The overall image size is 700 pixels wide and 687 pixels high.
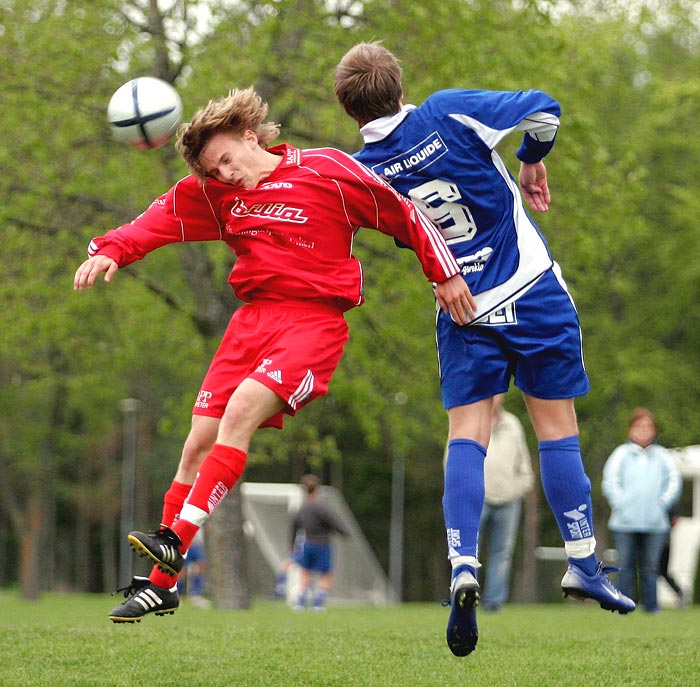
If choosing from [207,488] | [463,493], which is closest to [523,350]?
[463,493]

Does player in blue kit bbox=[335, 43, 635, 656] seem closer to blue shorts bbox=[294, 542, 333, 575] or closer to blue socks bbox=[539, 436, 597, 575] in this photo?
blue socks bbox=[539, 436, 597, 575]

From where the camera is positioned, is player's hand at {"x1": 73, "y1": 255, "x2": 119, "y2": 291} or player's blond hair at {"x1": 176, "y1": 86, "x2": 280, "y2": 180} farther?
player's blond hair at {"x1": 176, "y1": 86, "x2": 280, "y2": 180}

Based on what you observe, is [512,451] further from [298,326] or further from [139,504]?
[139,504]

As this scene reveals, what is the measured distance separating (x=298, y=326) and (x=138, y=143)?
1543mm

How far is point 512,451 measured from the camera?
516 inches

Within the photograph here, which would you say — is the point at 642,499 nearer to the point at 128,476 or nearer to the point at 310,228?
the point at 310,228

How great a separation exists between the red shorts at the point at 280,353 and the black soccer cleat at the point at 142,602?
87 cm

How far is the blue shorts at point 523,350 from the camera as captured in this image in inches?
231

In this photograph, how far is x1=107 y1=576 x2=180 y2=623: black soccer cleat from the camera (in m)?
5.44

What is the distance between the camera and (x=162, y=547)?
18.0 ft

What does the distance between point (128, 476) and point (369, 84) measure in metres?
36.7

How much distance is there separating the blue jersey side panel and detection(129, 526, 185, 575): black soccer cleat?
1.79 meters

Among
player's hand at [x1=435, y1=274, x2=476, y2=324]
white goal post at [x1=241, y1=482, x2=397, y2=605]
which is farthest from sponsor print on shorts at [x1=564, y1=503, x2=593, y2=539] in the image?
white goal post at [x1=241, y1=482, x2=397, y2=605]

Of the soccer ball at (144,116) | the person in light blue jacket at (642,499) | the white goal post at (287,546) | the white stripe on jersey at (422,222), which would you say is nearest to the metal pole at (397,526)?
the white goal post at (287,546)
